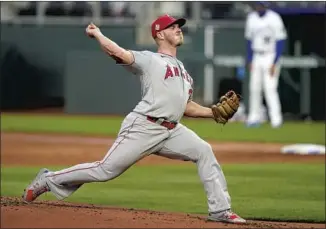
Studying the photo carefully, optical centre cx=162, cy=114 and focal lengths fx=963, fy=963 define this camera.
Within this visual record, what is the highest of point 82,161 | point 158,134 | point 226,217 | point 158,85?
point 158,85

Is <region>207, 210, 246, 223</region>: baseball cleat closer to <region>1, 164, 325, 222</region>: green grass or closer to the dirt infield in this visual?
the dirt infield

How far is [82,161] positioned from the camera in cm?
1298

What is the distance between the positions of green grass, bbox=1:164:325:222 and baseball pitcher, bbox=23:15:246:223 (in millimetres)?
1503

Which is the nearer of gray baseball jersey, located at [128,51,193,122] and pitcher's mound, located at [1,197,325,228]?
pitcher's mound, located at [1,197,325,228]

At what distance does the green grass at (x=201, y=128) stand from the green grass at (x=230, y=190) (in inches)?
158

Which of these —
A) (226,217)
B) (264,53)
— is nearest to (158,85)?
(226,217)

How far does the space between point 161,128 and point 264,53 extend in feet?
38.0

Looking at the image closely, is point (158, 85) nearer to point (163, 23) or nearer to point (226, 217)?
point (163, 23)

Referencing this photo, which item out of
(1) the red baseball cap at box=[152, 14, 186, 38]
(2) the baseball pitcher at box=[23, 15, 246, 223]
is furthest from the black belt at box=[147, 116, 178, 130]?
(1) the red baseball cap at box=[152, 14, 186, 38]

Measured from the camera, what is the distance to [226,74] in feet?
68.8

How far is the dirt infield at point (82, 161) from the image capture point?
6.32 meters

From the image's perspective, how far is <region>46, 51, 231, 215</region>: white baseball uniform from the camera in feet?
22.4

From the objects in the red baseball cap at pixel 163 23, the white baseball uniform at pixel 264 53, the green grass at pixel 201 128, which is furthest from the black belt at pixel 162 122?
the white baseball uniform at pixel 264 53

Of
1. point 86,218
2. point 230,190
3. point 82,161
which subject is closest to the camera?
point 86,218
